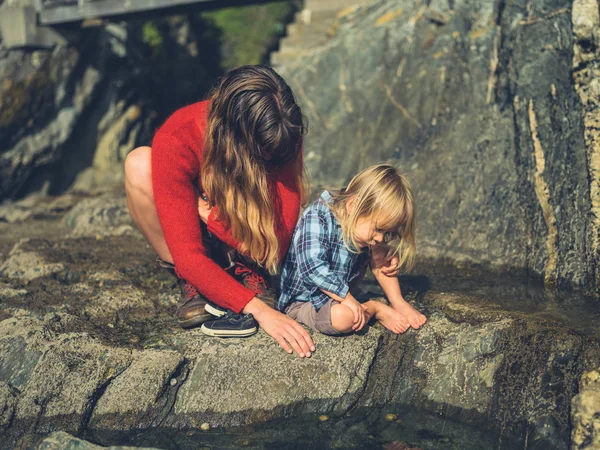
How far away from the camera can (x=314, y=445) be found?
9.50 ft

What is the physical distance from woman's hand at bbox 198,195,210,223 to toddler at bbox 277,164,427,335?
0.45 m

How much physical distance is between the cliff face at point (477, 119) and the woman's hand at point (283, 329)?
67.5 inches

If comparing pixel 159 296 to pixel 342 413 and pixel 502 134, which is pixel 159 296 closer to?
pixel 342 413

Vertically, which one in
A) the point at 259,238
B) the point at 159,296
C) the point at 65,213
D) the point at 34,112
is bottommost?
the point at 65,213

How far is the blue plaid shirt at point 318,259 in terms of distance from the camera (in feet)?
10.6

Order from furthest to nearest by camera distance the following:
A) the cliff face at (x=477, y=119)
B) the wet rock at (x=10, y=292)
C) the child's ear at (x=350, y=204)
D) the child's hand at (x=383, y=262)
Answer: the cliff face at (x=477, y=119)
the wet rock at (x=10, y=292)
the child's hand at (x=383, y=262)
the child's ear at (x=350, y=204)

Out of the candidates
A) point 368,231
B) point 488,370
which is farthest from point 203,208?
point 488,370

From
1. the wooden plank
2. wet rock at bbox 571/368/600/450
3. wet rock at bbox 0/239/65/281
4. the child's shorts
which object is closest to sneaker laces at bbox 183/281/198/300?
the child's shorts

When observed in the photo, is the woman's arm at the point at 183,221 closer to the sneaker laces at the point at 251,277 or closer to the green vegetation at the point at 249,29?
the sneaker laces at the point at 251,277

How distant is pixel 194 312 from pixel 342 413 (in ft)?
2.92

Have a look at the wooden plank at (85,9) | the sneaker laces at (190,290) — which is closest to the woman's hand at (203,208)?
the sneaker laces at (190,290)

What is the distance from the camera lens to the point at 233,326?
3225 millimetres

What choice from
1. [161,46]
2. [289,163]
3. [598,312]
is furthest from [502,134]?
[161,46]

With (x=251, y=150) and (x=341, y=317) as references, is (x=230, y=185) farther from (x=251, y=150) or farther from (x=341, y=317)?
(x=341, y=317)
